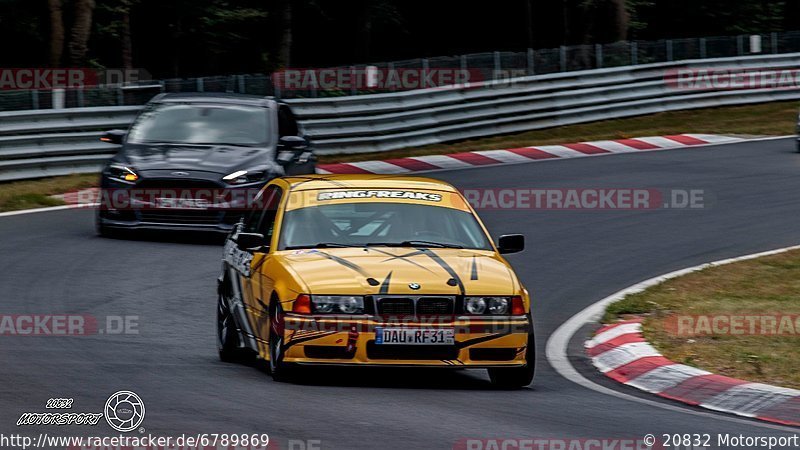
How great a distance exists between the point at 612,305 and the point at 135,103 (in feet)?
39.2

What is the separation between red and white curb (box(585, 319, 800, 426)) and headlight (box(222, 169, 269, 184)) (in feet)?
19.0

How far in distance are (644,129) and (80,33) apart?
10371 mm

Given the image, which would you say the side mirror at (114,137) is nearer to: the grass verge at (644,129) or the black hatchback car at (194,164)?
the black hatchback car at (194,164)

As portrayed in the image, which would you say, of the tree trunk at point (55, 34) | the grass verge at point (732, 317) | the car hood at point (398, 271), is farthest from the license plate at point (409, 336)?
the tree trunk at point (55, 34)

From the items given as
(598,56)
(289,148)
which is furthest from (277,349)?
(598,56)

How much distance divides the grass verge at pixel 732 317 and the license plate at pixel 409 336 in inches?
77.7

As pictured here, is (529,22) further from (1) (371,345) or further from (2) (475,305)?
(1) (371,345)

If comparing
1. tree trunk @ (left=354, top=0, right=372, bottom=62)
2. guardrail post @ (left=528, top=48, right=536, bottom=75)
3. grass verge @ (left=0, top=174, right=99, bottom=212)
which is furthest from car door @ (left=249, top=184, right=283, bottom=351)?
tree trunk @ (left=354, top=0, right=372, bottom=62)

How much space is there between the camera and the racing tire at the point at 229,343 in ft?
33.6

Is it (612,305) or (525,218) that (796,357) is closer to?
(612,305)

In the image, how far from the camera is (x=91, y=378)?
8.76 meters

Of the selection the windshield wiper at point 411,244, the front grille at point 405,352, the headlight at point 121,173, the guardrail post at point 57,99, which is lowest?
the front grille at point 405,352

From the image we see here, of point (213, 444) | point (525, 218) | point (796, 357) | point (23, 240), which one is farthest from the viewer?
point (525, 218)

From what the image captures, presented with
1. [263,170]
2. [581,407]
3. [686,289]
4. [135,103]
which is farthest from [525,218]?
[581,407]
